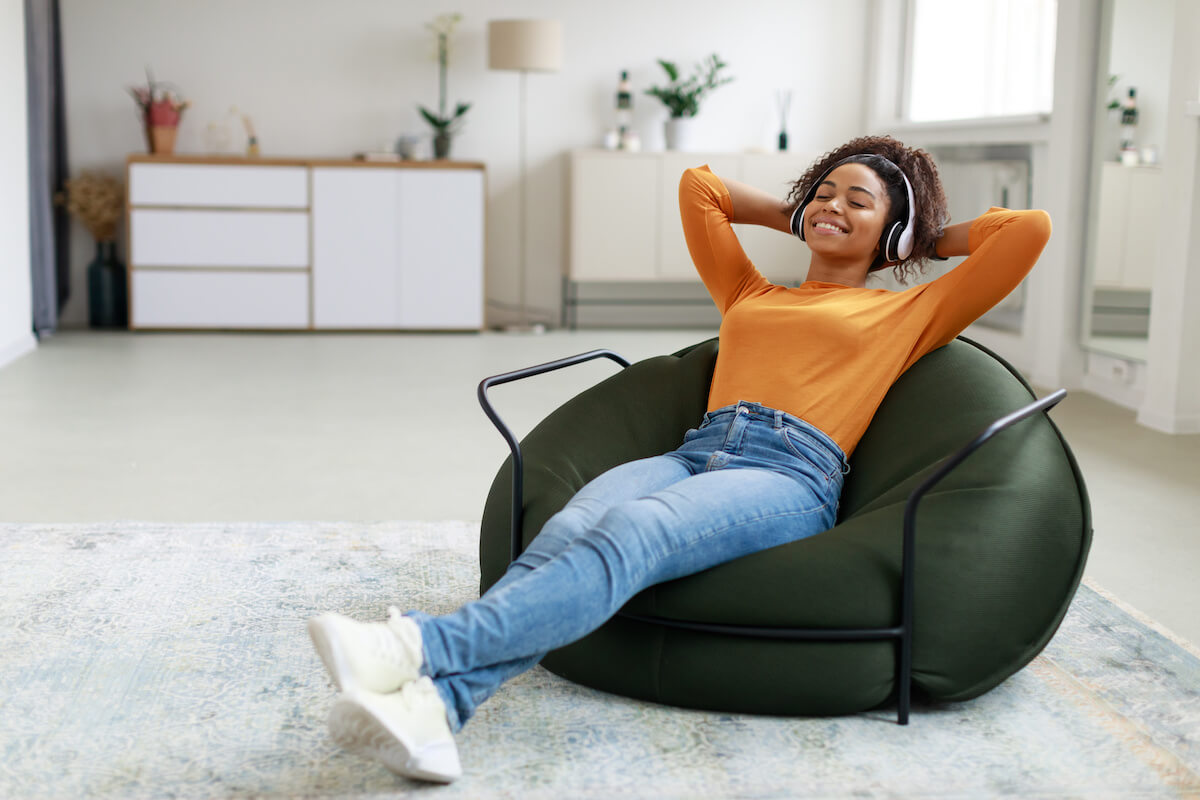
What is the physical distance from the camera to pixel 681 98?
279 inches

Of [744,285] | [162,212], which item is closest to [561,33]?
Answer: [162,212]

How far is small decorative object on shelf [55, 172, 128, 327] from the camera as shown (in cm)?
671

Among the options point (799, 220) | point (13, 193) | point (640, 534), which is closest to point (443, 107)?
point (13, 193)

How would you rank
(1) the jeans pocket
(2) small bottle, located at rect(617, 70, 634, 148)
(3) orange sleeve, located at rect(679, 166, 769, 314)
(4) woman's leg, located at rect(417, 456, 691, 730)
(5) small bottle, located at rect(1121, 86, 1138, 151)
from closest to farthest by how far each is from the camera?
(4) woman's leg, located at rect(417, 456, 691, 730), (1) the jeans pocket, (3) orange sleeve, located at rect(679, 166, 769, 314), (5) small bottle, located at rect(1121, 86, 1138, 151), (2) small bottle, located at rect(617, 70, 634, 148)

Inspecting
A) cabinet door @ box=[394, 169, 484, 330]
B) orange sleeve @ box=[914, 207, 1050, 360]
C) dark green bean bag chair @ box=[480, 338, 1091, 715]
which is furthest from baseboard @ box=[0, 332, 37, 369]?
orange sleeve @ box=[914, 207, 1050, 360]

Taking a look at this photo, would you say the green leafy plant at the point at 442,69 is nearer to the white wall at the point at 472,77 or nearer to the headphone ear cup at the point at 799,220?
the white wall at the point at 472,77

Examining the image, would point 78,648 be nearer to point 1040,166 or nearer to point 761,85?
point 1040,166

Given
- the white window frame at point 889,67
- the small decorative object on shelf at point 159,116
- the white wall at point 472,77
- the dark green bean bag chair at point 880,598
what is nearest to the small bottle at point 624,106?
the white wall at point 472,77

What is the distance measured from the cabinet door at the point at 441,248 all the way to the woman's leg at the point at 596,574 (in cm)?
515

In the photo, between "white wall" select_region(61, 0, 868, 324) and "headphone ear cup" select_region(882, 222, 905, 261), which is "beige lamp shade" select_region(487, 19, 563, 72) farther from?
"headphone ear cup" select_region(882, 222, 905, 261)

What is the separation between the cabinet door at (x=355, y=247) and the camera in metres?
6.77

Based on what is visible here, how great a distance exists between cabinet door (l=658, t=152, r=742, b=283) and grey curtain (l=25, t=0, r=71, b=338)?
342 centimetres

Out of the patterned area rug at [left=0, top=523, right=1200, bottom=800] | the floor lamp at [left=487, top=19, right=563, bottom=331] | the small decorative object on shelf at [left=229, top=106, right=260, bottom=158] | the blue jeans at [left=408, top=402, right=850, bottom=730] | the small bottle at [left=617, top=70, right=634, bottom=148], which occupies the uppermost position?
the floor lamp at [left=487, top=19, right=563, bottom=331]

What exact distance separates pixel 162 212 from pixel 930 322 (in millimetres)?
5474
